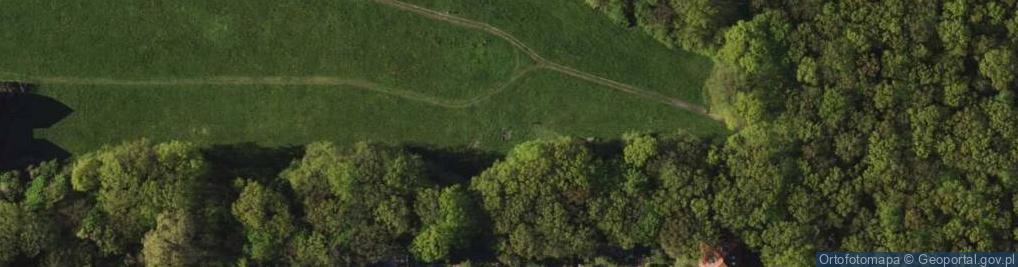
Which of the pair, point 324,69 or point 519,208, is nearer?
point 519,208

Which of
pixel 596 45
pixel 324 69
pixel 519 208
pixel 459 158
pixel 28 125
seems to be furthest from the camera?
pixel 28 125

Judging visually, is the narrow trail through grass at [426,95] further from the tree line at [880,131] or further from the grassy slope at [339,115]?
the tree line at [880,131]

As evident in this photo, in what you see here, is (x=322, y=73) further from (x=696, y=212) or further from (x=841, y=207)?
(x=841, y=207)

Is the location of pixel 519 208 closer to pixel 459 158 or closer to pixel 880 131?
pixel 459 158

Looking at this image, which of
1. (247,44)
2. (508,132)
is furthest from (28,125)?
Answer: (508,132)

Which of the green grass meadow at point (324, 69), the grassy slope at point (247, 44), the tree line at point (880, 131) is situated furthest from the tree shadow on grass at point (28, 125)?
the tree line at point (880, 131)
